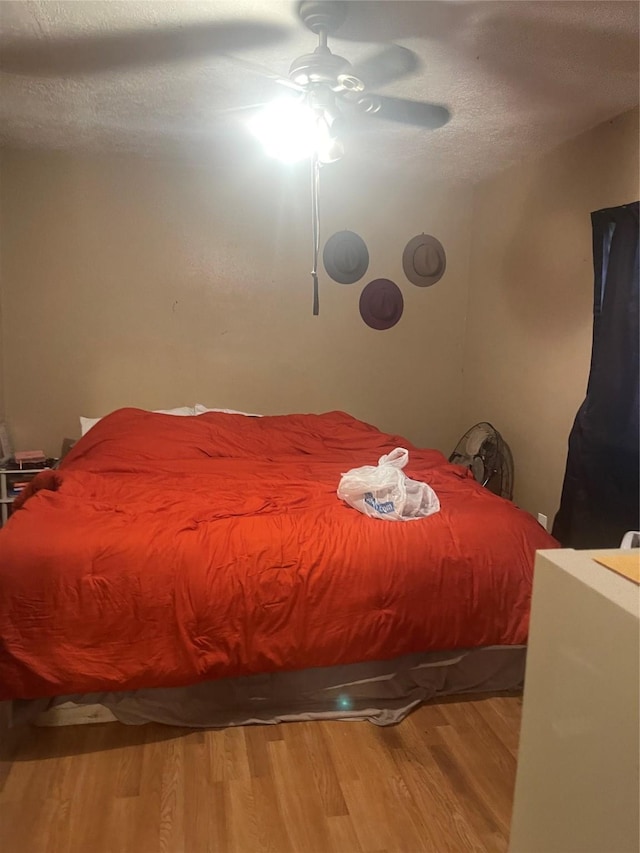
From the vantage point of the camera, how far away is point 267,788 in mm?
1921

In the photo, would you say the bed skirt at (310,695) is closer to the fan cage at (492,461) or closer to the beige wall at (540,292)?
the beige wall at (540,292)

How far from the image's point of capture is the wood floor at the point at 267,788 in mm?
1743

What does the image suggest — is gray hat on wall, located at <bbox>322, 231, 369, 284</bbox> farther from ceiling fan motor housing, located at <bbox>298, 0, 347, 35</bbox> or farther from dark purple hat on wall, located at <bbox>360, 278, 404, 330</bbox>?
ceiling fan motor housing, located at <bbox>298, 0, 347, 35</bbox>

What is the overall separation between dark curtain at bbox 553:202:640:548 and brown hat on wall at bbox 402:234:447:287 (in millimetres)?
1516

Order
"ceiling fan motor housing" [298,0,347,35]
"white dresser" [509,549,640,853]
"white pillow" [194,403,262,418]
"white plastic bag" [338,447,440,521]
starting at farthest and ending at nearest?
1. "white pillow" [194,403,262,418]
2. "white plastic bag" [338,447,440,521]
3. "ceiling fan motor housing" [298,0,347,35]
4. "white dresser" [509,549,640,853]

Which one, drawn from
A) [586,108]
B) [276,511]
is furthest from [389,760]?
[586,108]

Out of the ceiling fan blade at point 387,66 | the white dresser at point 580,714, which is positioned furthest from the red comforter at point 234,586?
the ceiling fan blade at point 387,66

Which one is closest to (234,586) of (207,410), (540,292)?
(207,410)

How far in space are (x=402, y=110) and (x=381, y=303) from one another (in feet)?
6.67

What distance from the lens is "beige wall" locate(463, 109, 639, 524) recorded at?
3.02 metres

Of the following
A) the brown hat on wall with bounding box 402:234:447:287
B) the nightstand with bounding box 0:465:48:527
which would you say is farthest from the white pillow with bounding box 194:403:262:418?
the brown hat on wall with bounding box 402:234:447:287

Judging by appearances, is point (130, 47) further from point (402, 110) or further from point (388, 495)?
point (388, 495)

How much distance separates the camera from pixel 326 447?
3.61 m

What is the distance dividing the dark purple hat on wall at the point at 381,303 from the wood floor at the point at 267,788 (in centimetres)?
267
